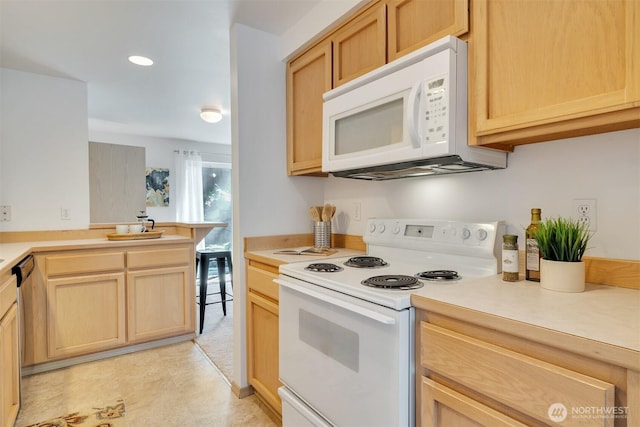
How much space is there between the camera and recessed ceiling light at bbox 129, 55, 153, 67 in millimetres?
2559

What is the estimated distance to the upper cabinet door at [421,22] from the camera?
4.11 feet

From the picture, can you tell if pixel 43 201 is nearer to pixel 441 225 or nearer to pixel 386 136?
pixel 386 136

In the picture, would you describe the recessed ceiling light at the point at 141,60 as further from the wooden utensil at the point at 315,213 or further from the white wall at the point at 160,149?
the white wall at the point at 160,149

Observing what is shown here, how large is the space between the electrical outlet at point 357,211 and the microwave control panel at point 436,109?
36.2 inches

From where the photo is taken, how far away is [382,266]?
1.58 meters

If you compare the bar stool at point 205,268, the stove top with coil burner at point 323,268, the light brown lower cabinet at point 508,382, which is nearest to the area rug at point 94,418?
the bar stool at point 205,268

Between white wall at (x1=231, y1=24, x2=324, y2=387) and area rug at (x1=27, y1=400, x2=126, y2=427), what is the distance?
2.16ft

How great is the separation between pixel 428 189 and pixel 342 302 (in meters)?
0.84

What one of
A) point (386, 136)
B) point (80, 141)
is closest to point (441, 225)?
point (386, 136)

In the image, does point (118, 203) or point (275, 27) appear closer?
point (275, 27)

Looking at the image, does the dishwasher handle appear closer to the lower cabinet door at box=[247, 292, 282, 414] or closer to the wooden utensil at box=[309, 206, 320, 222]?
the lower cabinet door at box=[247, 292, 282, 414]

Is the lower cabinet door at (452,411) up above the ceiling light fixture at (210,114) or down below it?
below

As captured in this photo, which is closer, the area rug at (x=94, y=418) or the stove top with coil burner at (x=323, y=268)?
the stove top with coil burner at (x=323, y=268)

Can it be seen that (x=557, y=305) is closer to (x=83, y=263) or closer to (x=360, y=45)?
(x=360, y=45)
